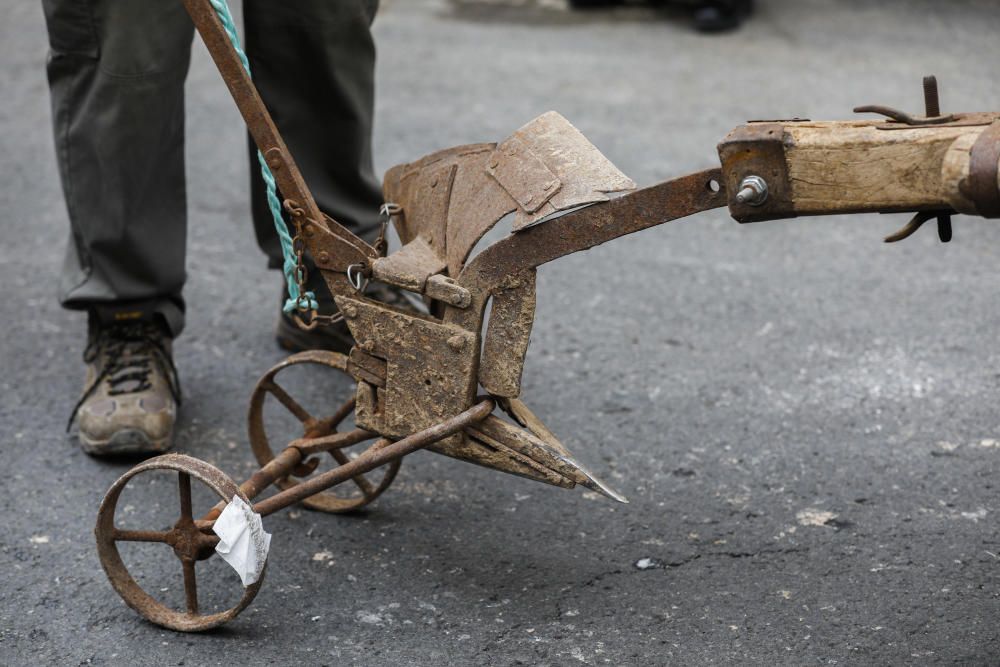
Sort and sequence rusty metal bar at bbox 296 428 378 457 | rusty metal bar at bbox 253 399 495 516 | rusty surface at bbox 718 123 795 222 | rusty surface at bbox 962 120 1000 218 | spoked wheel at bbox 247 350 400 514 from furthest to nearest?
spoked wheel at bbox 247 350 400 514
rusty metal bar at bbox 296 428 378 457
rusty metal bar at bbox 253 399 495 516
rusty surface at bbox 718 123 795 222
rusty surface at bbox 962 120 1000 218

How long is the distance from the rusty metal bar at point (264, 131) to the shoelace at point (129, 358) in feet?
2.41

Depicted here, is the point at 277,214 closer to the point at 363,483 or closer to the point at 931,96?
the point at 363,483

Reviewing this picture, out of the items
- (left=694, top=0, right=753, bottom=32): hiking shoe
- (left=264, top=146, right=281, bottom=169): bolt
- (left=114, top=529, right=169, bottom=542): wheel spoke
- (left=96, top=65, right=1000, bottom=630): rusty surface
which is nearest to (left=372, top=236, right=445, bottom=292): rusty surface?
(left=96, top=65, right=1000, bottom=630): rusty surface

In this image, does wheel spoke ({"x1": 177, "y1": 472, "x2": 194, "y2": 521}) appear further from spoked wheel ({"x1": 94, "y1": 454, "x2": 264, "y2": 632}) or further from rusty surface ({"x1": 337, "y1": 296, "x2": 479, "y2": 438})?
rusty surface ({"x1": 337, "y1": 296, "x2": 479, "y2": 438})

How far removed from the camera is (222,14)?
198cm

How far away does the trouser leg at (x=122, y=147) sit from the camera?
229 cm

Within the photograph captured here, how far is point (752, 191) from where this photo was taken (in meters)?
1.64

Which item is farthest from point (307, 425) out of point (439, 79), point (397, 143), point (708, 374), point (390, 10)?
point (390, 10)

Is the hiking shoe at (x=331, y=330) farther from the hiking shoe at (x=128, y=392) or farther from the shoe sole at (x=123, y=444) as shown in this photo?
the shoe sole at (x=123, y=444)

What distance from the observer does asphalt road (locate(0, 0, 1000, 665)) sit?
1934mm

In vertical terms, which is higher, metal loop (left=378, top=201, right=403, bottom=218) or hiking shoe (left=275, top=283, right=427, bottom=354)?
metal loop (left=378, top=201, right=403, bottom=218)

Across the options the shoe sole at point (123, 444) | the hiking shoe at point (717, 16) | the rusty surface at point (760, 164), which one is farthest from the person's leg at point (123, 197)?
the hiking shoe at point (717, 16)

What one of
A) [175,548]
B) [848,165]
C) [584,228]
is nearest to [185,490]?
[175,548]

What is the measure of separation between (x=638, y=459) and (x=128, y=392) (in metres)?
1.07
